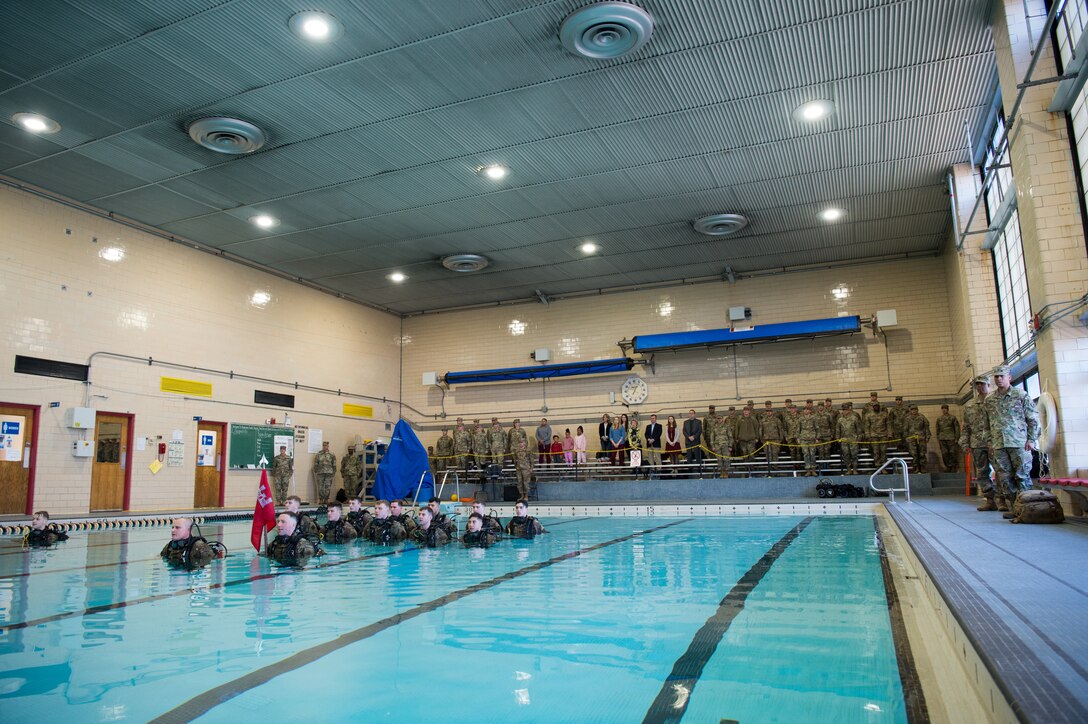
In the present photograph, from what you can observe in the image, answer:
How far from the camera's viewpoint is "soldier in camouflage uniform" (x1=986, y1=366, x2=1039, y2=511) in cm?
733

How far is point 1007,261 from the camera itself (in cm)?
1141

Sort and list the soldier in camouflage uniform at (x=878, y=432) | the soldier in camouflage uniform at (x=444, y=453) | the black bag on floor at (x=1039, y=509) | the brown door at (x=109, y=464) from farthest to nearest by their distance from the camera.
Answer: the soldier in camouflage uniform at (x=444, y=453) → the soldier in camouflage uniform at (x=878, y=432) → the brown door at (x=109, y=464) → the black bag on floor at (x=1039, y=509)

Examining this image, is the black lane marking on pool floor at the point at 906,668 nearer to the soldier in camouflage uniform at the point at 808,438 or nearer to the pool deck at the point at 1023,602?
the pool deck at the point at 1023,602

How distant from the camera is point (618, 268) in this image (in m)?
17.6

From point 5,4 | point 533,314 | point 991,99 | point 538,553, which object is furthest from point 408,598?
point 533,314

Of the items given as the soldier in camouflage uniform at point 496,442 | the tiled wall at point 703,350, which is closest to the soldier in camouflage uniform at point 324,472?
the tiled wall at point 703,350

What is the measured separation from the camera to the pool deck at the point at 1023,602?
1.84m

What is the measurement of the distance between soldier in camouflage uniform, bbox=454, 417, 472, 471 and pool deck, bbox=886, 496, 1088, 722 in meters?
13.7

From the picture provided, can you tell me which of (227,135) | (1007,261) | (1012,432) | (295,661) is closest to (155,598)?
(295,661)

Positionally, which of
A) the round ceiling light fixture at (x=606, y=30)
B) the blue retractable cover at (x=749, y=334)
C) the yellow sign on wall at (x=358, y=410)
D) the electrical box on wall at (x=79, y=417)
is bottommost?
the electrical box on wall at (x=79, y=417)

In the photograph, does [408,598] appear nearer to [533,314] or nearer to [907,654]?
[907,654]

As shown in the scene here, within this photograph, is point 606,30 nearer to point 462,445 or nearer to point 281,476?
point 281,476

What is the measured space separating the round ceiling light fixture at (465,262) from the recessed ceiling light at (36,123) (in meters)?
7.97

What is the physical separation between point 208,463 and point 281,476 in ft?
5.75
